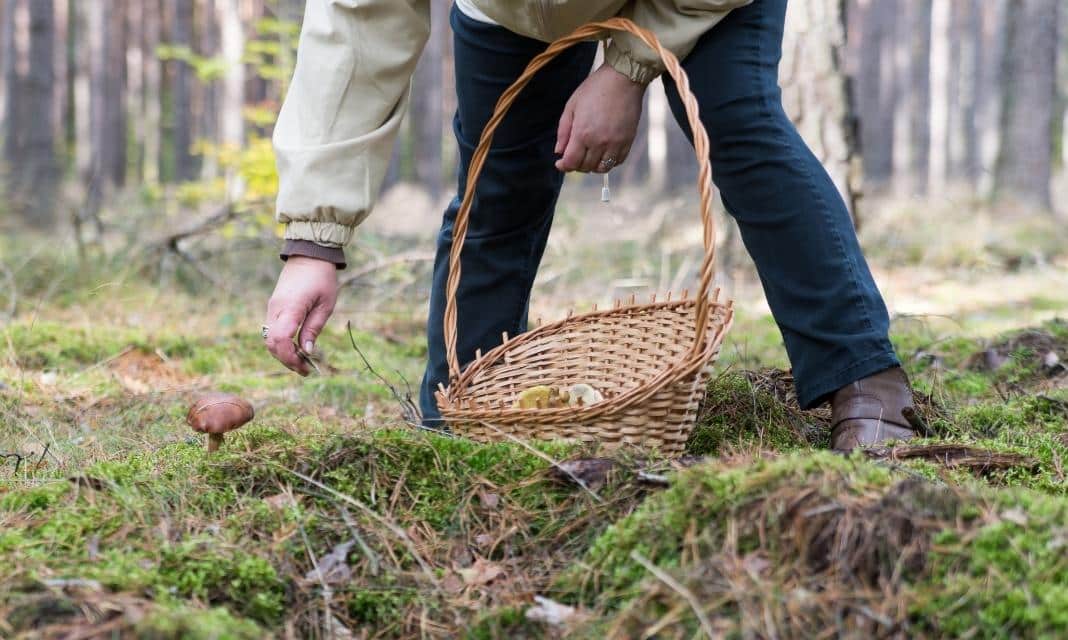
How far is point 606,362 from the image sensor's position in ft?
8.05

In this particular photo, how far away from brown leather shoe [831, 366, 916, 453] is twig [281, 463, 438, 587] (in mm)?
1048

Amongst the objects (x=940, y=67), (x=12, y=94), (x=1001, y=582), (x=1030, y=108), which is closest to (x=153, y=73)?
(x=12, y=94)

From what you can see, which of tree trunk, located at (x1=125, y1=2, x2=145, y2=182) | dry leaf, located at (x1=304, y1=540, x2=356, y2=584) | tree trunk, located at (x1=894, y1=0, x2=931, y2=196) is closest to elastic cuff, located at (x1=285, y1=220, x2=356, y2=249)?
dry leaf, located at (x1=304, y1=540, x2=356, y2=584)

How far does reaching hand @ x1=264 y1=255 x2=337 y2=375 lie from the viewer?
6.28 feet

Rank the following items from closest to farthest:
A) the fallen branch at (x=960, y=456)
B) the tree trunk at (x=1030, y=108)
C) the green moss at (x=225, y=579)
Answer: the green moss at (x=225, y=579) → the fallen branch at (x=960, y=456) → the tree trunk at (x=1030, y=108)

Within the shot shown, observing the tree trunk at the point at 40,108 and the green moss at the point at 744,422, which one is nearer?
the green moss at the point at 744,422

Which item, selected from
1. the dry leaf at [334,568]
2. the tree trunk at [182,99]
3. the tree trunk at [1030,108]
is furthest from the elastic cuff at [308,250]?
the tree trunk at [182,99]

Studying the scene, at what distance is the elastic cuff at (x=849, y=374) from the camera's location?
2.18 meters

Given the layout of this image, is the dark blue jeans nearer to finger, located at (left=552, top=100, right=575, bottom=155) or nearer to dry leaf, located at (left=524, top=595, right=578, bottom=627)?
finger, located at (left=552, top=100, right=575, bottom=155)

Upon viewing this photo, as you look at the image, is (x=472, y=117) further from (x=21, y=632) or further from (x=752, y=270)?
(x=752, y=270)

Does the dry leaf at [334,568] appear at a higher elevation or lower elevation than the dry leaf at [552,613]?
lower

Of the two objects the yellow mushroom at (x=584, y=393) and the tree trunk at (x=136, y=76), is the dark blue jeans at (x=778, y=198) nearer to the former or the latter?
the yellow mushroom at (x=584, y=393)

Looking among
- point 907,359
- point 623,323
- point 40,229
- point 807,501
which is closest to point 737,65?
point 623,323

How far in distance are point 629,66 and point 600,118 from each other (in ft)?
0.40
